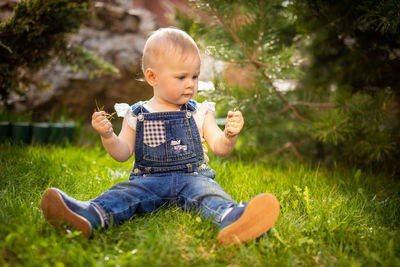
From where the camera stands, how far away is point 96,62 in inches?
104

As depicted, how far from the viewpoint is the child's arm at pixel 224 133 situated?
4.66 feet

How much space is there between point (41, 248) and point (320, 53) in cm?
252

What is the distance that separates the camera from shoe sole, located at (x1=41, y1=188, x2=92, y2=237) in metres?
1.24

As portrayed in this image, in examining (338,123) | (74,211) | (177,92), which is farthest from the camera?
(338,123)

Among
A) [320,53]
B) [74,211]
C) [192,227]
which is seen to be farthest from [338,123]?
[74,211]

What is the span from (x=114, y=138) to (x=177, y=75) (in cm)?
41

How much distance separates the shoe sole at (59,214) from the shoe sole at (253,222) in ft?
1.66

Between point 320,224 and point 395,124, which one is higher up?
point 395,124

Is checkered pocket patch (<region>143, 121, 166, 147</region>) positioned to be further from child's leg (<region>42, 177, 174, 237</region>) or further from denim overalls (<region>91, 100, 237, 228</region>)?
child's leg (<region>42, 177, 174, 237</region>)

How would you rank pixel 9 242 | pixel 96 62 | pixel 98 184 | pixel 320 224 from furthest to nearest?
pixel 96 62
pixel 98 184
pixel 320 224
pixel 9 242

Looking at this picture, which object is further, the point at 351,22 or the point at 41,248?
the point at 351,22

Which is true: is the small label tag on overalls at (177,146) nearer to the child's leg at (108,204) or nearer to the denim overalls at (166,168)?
the denim overalls at (166,168)

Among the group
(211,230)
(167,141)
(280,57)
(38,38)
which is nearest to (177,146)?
(167,141)

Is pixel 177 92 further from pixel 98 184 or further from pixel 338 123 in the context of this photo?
pixel 338 123
